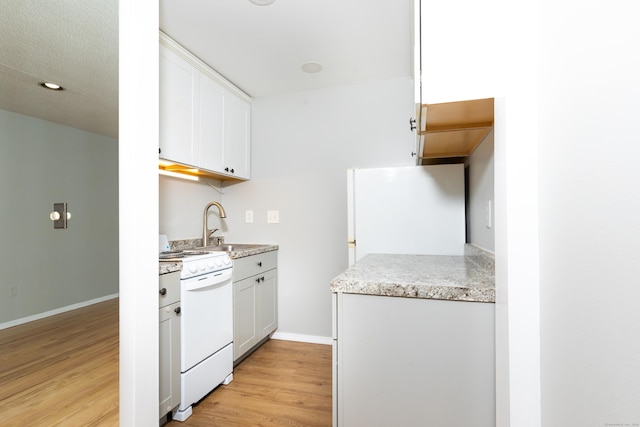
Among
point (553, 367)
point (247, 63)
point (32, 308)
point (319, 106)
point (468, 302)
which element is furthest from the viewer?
point (32, 308)

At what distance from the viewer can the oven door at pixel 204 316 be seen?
1.75 m

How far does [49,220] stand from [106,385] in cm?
271

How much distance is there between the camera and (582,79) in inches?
22.3

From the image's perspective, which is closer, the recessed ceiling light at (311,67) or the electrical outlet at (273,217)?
the recessed ceiling light at (311,67)

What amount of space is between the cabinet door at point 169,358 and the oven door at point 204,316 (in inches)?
1.7

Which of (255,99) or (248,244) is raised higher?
(255,99)

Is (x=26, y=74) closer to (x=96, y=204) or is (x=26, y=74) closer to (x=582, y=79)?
(x=96, y=204)

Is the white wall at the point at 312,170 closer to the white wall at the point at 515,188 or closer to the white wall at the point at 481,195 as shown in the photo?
the white wall at the point at 481,195

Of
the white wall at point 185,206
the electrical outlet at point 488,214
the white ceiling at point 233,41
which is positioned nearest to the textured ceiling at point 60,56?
the white ceiling at point 233,41

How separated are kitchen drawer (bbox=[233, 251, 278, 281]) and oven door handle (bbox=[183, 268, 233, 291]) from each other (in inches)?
4.5

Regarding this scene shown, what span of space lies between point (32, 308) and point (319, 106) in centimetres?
398

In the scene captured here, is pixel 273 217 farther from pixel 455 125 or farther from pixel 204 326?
pixel 455 125

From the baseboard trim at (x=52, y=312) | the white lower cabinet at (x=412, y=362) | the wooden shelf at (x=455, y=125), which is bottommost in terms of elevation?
Answer: the baseboard trim at (x=52, y=312)

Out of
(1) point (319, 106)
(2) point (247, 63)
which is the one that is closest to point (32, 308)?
(2) point (247, 63)
